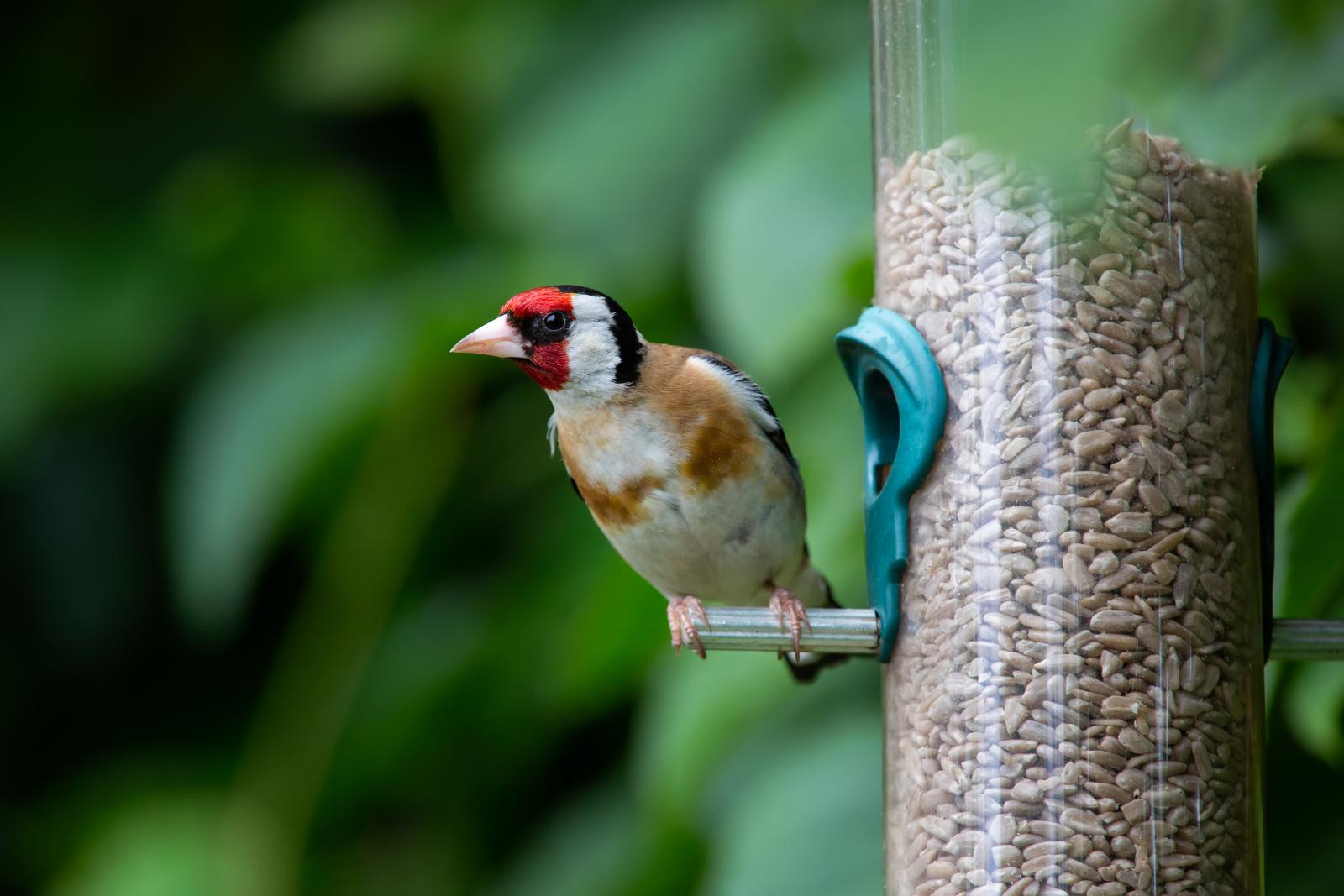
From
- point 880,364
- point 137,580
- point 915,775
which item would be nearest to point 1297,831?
point 915,775

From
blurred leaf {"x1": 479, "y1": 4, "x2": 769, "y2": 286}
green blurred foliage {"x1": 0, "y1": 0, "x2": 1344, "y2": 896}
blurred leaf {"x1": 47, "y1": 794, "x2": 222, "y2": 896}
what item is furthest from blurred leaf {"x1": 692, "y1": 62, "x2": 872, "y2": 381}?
blurred leaf {"x1": 47, "y1": 794, "x2": 222, "y2": 896}

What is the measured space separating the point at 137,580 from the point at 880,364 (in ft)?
12.0

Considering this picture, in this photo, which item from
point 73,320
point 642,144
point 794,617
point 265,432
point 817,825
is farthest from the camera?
point 73,320

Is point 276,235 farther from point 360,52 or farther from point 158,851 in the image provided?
point 158,851

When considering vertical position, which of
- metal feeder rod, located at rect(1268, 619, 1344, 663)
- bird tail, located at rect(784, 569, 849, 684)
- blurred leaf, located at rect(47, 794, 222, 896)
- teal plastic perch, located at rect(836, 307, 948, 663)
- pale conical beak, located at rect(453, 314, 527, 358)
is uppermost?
pale conical beak, located at rect(453, 314, 527, 358)

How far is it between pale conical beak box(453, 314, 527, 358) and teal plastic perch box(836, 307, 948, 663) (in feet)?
1.65

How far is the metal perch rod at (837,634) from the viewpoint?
6.42 feet

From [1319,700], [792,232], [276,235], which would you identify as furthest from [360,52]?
[1319,700]

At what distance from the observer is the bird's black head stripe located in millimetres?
2449

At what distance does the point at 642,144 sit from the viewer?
3500mm

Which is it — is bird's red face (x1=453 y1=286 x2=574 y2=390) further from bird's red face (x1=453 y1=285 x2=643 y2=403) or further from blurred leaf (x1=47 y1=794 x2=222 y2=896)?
blurred leaf (x1=47 y1=794 x2=222 y2=896)

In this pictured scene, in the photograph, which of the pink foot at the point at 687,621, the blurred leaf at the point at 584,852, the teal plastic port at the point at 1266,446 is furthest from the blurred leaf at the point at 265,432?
the teal plastic port at the point at 1266,446

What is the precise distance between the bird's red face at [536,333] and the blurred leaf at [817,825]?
882 mm

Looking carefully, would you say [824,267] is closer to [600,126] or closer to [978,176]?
[978,176]
